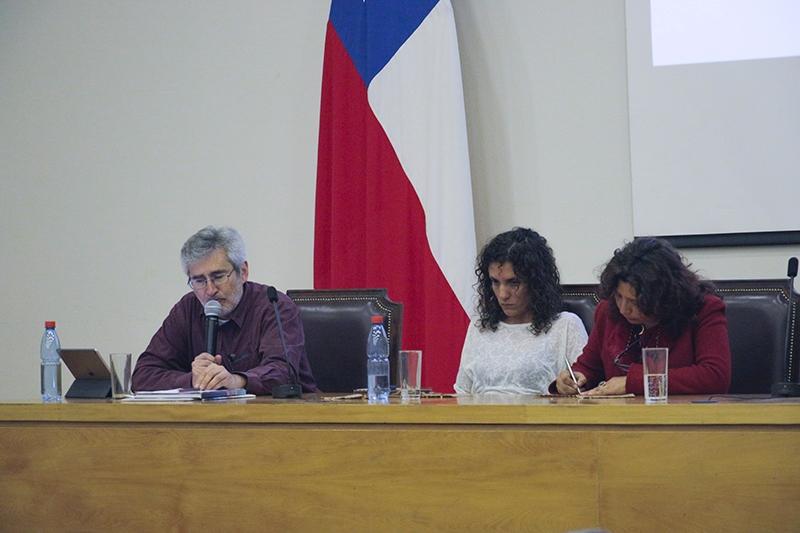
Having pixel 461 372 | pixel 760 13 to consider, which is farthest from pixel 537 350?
pixel 760 13

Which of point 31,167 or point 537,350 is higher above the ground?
point 31,167

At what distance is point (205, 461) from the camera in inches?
85.4

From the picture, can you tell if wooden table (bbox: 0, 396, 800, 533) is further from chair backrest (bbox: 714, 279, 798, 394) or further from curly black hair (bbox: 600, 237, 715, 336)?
chair backrest (bbox: 714, 279, 798, 394)

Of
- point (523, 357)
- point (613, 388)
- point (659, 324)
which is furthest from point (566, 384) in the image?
point (523, 357)

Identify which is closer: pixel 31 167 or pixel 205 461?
pixel 205 461

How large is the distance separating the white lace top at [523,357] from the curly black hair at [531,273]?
0.04 metres

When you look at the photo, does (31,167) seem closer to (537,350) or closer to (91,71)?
(91,71)

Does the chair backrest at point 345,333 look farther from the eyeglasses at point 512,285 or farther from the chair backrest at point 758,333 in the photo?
the chair backrest at point 758,333

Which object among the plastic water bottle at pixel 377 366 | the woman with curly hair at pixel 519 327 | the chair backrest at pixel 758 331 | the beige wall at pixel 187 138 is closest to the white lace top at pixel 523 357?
the woman with curly hair at pixel 519 327

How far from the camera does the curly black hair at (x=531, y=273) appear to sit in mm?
3188

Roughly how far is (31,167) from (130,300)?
866 mm

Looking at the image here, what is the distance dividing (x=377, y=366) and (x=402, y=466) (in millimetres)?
545

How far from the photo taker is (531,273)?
10.4 ft

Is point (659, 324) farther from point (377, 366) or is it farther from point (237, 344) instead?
point (237, 344)
